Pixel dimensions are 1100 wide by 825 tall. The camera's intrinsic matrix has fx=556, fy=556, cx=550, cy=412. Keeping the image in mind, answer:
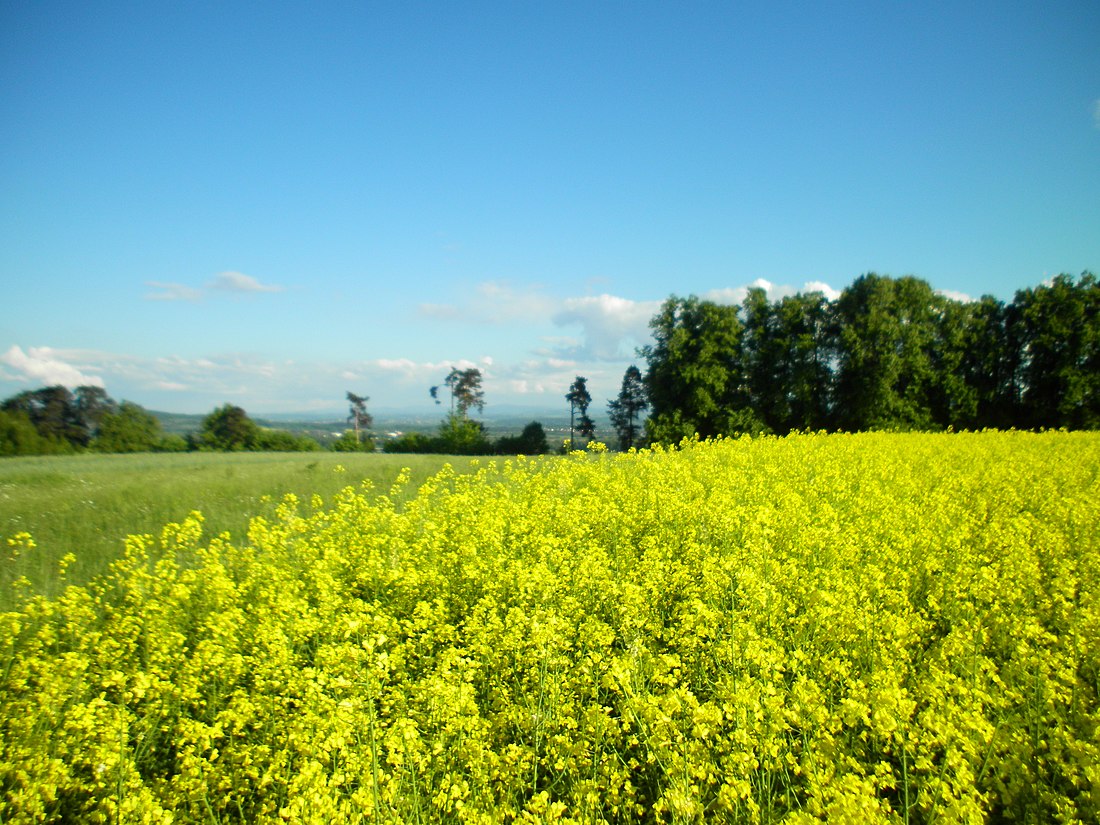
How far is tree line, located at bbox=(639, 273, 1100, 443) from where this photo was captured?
29.7 metres

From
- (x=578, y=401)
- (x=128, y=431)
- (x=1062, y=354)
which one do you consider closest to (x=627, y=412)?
(x=578, y=401)

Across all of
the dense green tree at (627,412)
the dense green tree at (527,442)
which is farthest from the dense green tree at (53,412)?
the dense green tree at (627,412)

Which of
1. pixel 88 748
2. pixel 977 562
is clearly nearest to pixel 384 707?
pixel 88 748

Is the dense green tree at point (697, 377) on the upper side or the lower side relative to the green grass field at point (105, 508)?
upper

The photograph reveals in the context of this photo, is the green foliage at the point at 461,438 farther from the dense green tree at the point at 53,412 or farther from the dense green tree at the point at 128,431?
the dense green tree at the point at 53,412

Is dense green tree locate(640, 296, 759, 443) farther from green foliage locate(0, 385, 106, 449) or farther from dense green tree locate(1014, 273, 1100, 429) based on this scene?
green foliage locate(0, 385, 106, 449)

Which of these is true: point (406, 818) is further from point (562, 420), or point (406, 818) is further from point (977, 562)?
point (562, 420)

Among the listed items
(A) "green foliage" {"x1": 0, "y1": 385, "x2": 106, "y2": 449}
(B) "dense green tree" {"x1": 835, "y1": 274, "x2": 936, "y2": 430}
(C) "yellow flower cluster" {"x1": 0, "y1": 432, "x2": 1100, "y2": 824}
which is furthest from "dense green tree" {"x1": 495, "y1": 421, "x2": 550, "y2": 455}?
(C) "yellow flower cluster" {"x1": 0, "y1": 432, "x2": 1100, "y2": 824}

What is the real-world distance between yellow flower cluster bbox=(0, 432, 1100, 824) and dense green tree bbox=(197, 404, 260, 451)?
3705 centimetres

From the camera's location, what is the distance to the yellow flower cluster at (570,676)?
2678 millimetres

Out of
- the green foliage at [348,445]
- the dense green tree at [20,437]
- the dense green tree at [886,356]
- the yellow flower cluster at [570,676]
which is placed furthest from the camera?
the green foliage at [348,445]

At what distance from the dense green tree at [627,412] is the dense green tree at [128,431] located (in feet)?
109

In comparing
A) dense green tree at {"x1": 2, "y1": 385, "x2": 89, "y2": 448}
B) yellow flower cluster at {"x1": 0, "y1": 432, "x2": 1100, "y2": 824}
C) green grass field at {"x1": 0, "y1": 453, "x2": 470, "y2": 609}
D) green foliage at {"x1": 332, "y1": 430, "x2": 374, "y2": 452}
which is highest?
dense green tree at {"x1": 2, "y1": 385, "x2": 89, "y2": 448}

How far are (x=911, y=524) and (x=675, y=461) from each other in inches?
180
